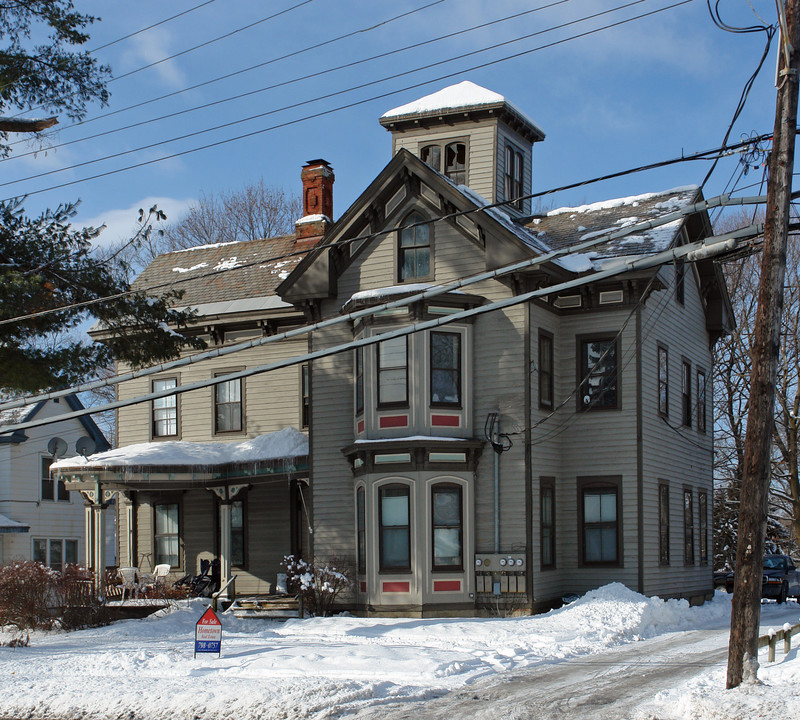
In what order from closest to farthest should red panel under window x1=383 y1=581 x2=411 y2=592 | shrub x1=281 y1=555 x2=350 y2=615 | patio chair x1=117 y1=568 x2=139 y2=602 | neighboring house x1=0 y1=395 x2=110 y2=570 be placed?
1. red panel under window x1=383 y1=581 x2=411 y2=592
2. shrub x1=281 y1=555 x2=350 y2=615
3. patio chair x1=117 y1=568 x2=139 y2=602
4. neighboring house x1=0 y1=395 x2=110 y2=570

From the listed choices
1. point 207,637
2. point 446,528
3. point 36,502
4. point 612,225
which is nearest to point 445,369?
point 446,528

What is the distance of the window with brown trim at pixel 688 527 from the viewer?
26.6m

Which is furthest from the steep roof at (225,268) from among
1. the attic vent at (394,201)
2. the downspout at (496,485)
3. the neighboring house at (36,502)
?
the neighboring house at (36,502)

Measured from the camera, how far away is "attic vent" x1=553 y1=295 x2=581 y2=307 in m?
24.2

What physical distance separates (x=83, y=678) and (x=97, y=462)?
1163cm

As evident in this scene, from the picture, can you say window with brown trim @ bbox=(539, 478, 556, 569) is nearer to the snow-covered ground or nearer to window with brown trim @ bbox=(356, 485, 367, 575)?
the snow-covered ground

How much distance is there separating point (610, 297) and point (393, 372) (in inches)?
205

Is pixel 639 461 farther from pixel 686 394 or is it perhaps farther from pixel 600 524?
pixel 686 394

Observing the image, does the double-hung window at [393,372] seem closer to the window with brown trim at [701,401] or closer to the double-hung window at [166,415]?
the double-hung window at [166,415]

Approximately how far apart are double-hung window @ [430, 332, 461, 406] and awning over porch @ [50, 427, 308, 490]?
4183 millimetres

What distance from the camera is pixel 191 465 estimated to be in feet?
83.7

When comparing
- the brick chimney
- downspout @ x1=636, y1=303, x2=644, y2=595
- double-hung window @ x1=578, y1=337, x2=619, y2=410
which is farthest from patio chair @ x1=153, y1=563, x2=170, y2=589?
downspout @ x1=636, y1=303, x2=644, y2=595

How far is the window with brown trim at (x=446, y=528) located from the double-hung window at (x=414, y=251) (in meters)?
→ 4.86

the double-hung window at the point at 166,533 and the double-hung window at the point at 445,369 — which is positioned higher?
the double-hung window at the point at 445,369
